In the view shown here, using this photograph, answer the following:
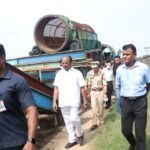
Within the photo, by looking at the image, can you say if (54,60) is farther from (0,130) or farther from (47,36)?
(0,130)

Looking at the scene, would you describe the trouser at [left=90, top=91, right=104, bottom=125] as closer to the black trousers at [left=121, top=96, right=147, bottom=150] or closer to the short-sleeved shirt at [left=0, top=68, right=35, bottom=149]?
the black trousers at [left=121, top=96, right=147, bottom=150]

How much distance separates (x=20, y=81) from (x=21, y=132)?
1.39 feet

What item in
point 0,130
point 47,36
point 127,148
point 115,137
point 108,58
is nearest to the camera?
point 0,130

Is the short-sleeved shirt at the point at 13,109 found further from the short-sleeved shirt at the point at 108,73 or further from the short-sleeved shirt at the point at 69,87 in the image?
the short-sleeved shirt at the point at 108,73

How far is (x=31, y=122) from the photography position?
3.76 m

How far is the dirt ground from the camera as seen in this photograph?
921 cm

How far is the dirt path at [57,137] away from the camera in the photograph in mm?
9156

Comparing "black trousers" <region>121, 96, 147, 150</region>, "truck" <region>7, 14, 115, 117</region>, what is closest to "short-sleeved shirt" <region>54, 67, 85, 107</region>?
"black trousers" <region>121, 96, 147, 150</region>

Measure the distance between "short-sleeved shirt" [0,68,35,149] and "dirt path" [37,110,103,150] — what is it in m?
4.78

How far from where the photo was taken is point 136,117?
6.55 metres

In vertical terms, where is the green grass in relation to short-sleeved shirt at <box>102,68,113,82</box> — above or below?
below

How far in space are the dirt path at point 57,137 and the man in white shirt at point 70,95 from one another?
0.38 metres

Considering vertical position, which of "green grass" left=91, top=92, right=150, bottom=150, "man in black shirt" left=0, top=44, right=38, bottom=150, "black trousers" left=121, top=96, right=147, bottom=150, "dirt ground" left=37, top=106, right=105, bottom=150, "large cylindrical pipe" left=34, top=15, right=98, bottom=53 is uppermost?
"large cylindrical pipe" left=34, top=15, right=98, bottom=53

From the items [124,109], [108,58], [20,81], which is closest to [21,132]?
[20,81]
